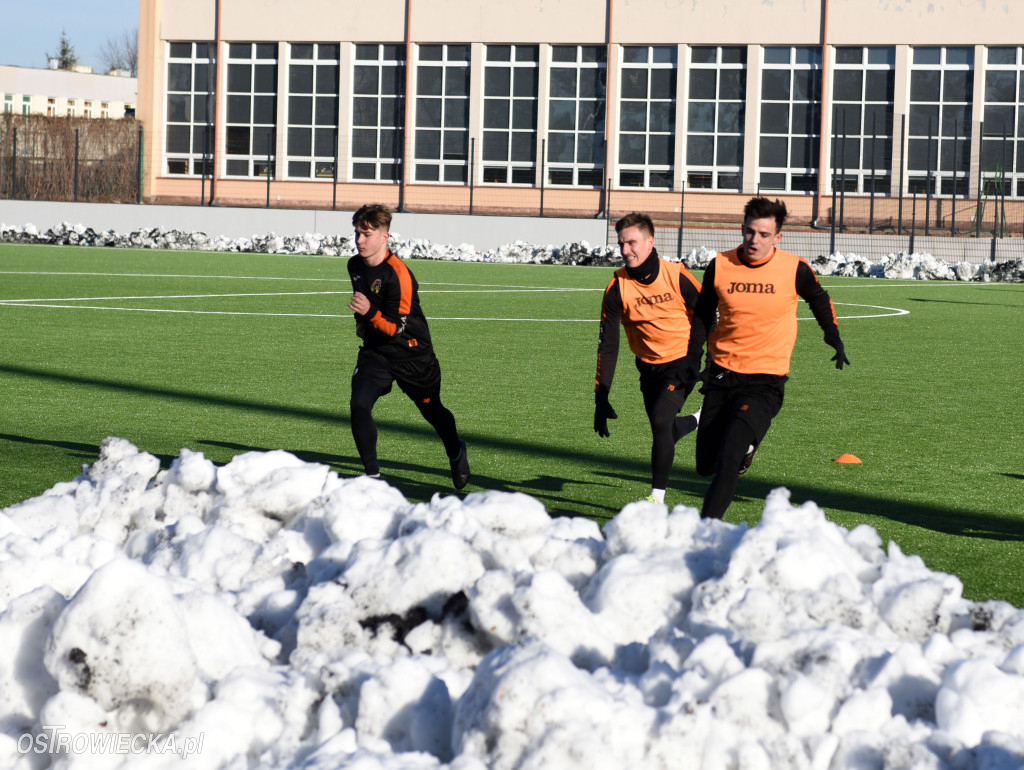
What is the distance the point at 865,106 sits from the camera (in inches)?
1710

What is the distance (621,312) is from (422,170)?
4009 centimetres

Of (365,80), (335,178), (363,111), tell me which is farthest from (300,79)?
(335,178)

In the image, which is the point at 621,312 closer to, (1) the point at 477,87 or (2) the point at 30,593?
(2) the point at 30,593

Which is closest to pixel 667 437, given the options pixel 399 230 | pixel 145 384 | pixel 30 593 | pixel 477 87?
pixel 30 593

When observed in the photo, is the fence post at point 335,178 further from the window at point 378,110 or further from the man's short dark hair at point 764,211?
the man's short dark hair at point 764,211

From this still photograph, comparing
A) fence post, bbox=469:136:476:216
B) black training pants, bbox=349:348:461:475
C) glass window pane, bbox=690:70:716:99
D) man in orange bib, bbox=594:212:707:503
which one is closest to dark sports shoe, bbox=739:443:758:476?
man in orange bib, bbox=594:212:707:503

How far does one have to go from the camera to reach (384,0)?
4638 centimetres

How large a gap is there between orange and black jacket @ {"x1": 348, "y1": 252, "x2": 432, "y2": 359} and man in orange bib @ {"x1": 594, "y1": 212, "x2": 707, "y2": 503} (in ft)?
3.43

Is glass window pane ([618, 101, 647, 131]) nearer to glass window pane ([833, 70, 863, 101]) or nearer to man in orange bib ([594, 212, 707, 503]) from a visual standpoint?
glass window pane ([833, 70, 863, 101])

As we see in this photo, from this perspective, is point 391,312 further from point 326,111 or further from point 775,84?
point 326,111

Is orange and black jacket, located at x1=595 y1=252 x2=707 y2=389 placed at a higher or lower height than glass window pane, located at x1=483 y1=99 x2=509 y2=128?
lower

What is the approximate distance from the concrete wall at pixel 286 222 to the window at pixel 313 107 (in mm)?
9443

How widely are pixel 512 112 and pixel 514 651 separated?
1740 inches

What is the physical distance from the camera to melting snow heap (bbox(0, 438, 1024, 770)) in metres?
2.94
